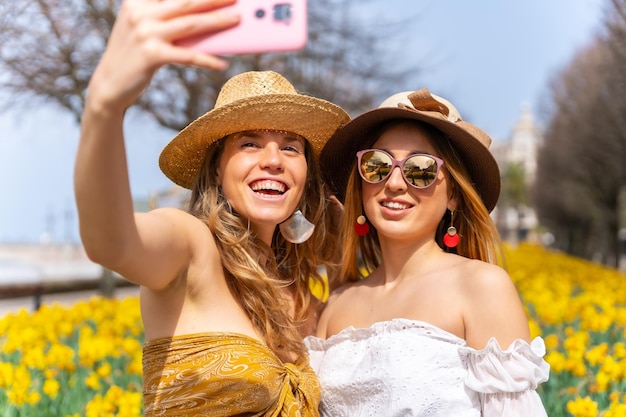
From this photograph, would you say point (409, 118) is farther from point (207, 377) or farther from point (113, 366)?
point (113, 366)

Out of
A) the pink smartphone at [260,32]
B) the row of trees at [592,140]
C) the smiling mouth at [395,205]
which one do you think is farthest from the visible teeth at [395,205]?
the row of trees at [592,140]

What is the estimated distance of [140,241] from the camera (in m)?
1.46

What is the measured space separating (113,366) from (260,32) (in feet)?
11.0

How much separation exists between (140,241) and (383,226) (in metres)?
1.07

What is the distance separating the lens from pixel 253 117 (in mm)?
2244

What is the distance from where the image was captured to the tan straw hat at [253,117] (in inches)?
87.5

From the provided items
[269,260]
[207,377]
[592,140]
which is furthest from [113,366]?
[592,140]

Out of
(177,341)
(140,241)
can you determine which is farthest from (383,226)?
(140,241)

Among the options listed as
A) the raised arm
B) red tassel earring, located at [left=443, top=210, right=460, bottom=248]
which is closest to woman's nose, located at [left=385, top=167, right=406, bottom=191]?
red tassel earring, located at [left=443, top=210, right=460, bottom=248]

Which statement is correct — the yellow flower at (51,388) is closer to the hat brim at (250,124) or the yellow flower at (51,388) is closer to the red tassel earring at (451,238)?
the hat brim at (250,124)

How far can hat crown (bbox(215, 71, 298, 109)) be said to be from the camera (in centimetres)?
229

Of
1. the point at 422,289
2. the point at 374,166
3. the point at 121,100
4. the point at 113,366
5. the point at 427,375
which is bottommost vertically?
the point at 113,366

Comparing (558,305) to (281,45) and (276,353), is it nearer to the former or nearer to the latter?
(276,353)

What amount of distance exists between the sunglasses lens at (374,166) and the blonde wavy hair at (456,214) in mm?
112
